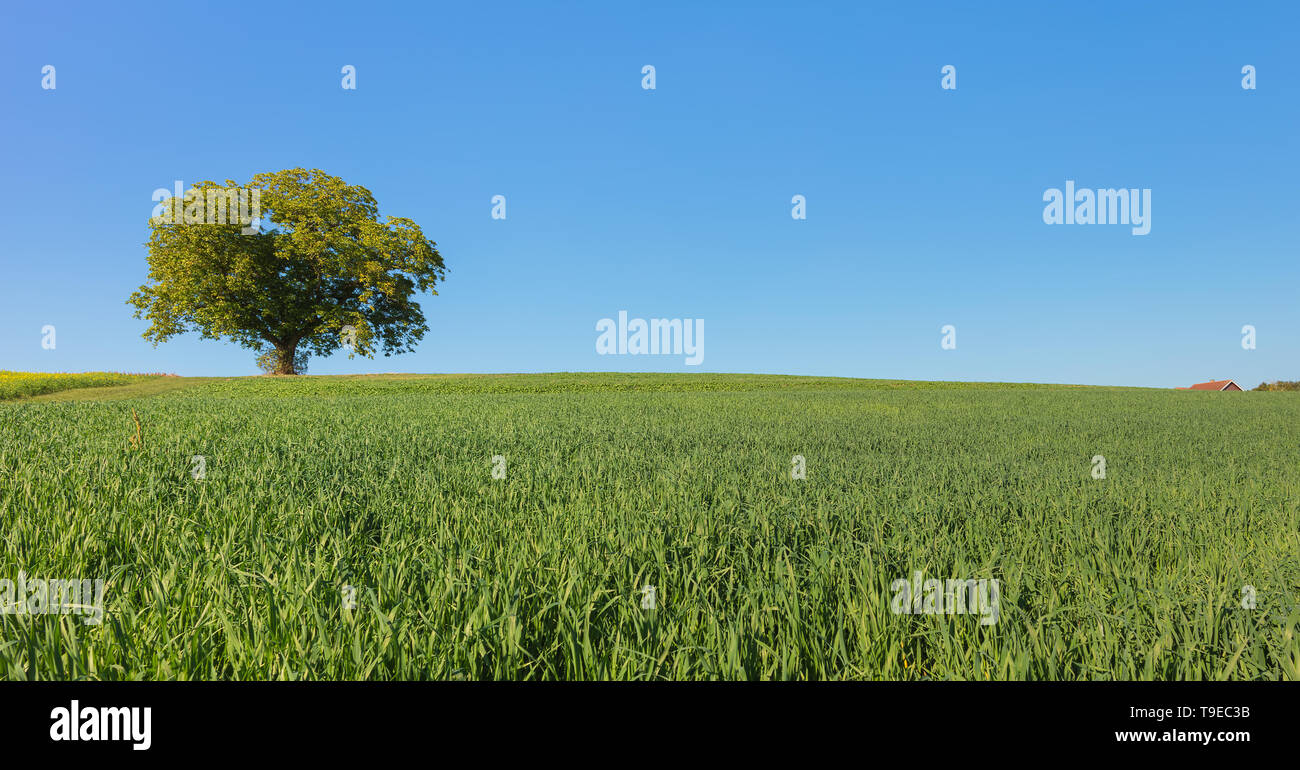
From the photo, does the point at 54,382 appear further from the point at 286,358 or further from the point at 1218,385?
the point at 1218,385

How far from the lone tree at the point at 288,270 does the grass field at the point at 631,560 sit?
33.2 meters

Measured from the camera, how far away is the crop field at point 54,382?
27547mm

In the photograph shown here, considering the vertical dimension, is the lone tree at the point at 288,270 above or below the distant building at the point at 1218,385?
above

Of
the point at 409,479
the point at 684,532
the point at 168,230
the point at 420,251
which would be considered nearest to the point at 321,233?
the point at 420,251

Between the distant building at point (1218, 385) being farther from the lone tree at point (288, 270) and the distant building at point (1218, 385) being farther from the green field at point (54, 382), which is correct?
the green field at point (54, 382)

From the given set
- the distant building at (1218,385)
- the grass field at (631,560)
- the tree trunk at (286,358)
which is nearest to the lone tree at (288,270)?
the tree trunk at (286,358)

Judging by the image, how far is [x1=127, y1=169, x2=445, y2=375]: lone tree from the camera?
34.3m

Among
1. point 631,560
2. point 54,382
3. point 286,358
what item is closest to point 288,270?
point 286,358

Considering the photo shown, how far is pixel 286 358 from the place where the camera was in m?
38.6

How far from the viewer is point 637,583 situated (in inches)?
95.5

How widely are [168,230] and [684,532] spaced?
45.2 meters
